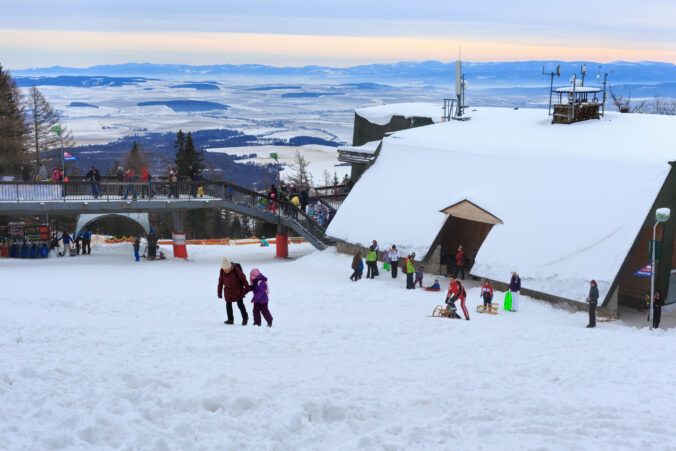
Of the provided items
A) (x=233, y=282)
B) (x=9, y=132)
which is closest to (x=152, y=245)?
(x=233, y=282)

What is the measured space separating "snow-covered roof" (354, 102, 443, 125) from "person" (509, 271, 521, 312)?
17.4m

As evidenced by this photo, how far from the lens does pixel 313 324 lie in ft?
54.9

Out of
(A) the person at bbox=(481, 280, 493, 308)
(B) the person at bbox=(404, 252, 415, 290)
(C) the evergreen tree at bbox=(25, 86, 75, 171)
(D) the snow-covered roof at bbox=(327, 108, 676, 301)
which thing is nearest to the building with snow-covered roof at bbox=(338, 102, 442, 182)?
(D) the snow-covered roof at bbox=(327, 108, 676, 301)

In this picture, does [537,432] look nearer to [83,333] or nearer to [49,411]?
[49,411]

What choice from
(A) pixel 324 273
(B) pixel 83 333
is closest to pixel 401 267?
(A) pixel 324 273

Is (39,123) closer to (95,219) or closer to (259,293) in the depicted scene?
(95,219)

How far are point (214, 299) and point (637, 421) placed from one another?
1363cm

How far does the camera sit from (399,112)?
37.7 metres

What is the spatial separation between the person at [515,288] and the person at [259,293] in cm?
804

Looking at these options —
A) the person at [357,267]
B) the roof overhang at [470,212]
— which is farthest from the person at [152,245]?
the roof overhang at [470,212]

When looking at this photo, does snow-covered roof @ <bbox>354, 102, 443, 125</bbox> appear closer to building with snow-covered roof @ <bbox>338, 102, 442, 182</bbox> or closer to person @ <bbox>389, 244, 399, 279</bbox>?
building with snow-covered roof @ <bbox>338, 102, 442, 182</bbox>

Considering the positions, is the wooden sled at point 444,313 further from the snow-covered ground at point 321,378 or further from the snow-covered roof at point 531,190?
the snow-covered roof at point 531,190

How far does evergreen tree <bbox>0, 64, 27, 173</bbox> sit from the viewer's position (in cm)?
5181

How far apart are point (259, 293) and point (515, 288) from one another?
8564 mm
